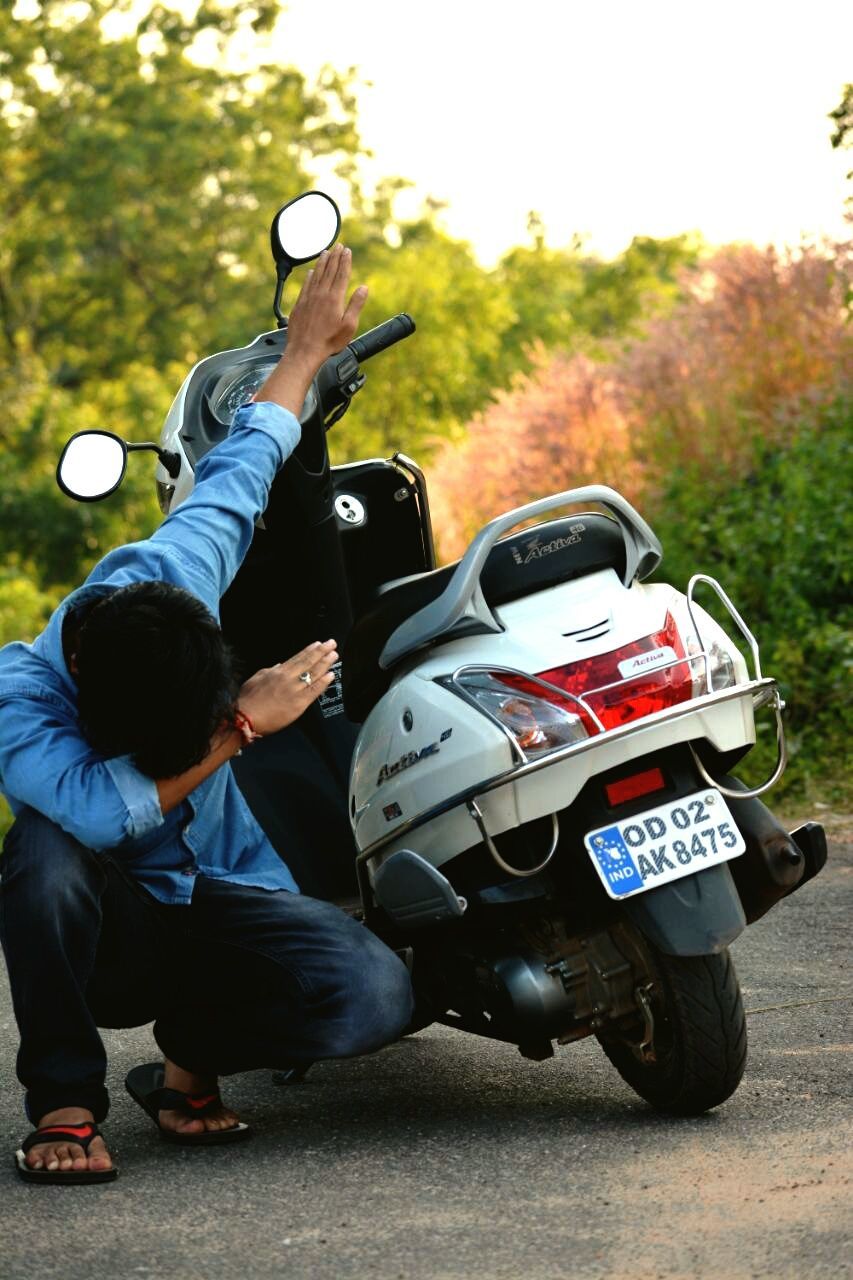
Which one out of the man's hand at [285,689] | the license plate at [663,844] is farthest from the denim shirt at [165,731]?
the license plate at [663,844]

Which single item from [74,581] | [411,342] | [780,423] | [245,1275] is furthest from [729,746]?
[411,342]

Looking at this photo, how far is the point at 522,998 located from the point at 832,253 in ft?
33.4

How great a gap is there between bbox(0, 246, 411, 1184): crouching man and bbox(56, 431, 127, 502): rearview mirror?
362 mm

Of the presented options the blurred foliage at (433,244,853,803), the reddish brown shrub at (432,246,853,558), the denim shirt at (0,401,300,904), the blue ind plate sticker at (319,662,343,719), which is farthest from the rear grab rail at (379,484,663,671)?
the reddish brown shrub at (432,246,853,558)

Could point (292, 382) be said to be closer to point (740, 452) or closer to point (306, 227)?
point (306, 227)

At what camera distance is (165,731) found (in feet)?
10.8

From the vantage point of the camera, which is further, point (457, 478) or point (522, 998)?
point (457, 478)

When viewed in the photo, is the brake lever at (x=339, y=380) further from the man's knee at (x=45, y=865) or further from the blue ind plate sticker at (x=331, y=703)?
the man's knee at (x=45, y=865)

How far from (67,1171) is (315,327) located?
5.65 feet

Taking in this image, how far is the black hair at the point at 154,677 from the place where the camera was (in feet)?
10.7

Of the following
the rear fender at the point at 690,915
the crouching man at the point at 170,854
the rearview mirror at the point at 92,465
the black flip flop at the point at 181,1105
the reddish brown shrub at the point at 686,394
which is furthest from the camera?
the reddish brown shrub at the point at 686,394

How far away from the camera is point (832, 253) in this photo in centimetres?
1262

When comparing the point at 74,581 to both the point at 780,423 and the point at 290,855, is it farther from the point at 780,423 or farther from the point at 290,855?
the point at 290,855

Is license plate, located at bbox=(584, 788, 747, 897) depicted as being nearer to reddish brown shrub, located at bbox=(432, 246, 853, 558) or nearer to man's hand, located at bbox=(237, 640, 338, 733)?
man's hand, located at bbox=(237, 640, 338, 733)
